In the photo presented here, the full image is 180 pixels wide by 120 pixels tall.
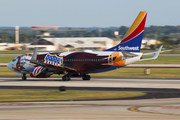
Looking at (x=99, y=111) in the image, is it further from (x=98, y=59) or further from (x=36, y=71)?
(x=36, y=71)

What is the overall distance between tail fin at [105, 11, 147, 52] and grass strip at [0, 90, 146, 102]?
39.5 ft

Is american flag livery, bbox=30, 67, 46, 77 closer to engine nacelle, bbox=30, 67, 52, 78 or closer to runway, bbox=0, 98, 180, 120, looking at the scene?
engine nacelle, bbox=30, 67, 52, 78

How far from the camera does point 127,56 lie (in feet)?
125

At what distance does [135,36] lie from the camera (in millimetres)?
38875

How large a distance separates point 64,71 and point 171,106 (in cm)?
2173

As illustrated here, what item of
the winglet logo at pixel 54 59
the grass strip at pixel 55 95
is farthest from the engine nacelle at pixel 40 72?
the grass strip at pixel 55 95

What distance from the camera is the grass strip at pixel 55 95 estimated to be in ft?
82.8

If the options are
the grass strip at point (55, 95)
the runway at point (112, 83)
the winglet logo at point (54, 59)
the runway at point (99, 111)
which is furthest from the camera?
the winglet logo at point (54, 59)

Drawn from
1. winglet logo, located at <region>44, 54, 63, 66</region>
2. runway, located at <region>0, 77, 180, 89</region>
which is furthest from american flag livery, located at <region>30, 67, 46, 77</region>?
winglet logo, located at <region>44, 54, 63, 66</region>

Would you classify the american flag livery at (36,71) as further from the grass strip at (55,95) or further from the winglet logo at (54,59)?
the grass strip at (55,95)

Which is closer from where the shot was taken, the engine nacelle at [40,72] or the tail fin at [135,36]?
the tail fin at [135,36]

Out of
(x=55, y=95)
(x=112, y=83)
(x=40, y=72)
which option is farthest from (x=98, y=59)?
(x=55, y=95)

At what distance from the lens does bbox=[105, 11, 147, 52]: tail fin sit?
38562 millimetres

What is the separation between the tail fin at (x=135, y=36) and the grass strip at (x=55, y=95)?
12.0 metres
